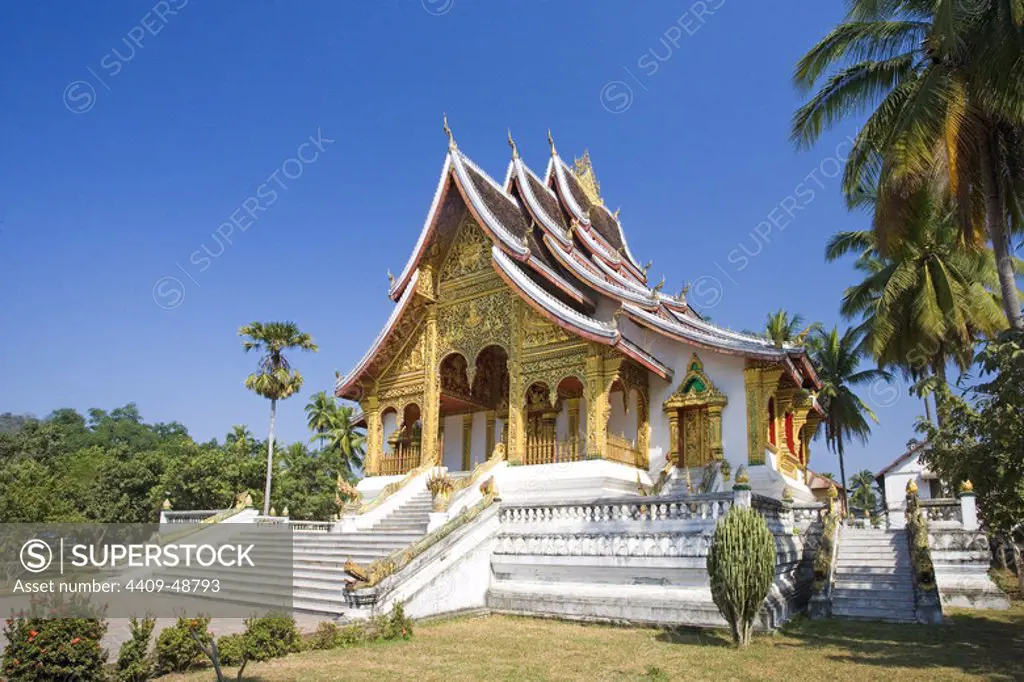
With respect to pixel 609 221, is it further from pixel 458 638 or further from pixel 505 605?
pixel 458 638

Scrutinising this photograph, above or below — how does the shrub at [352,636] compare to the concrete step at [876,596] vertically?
below

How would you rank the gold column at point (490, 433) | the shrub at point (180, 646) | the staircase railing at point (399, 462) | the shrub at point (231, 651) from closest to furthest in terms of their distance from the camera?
the shrub at point (180, 646) < the shrub at point (231, 651) < the staircase railing at point (399, 462) < the gold column at point (490, 433)

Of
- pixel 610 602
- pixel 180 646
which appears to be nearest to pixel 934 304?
pixel 610 602

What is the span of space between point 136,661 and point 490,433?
1337 centimetres

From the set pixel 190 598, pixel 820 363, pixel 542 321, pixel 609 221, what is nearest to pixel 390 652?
pixel 190 598

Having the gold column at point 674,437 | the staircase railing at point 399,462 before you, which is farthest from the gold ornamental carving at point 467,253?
the gold column at point 674,437

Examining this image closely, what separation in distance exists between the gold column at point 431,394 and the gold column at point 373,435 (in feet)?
4.87

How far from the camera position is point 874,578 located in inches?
504

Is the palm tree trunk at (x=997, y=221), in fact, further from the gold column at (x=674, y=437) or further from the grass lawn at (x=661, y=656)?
the gold column at (x=674, y=437)

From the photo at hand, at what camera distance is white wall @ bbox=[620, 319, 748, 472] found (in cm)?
1512

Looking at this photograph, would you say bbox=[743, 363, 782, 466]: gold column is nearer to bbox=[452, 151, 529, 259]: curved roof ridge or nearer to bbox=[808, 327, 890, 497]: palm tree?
bbox=[452, 151, 529, 259]: curved roof ridge

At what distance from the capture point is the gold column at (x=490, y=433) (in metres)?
19.8

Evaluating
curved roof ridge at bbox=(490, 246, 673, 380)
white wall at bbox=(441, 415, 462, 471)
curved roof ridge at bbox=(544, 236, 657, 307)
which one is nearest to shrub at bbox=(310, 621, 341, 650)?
curved roof ridge at bbox=(490, 246, 673, 380)

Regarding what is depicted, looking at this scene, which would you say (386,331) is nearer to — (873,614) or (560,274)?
(560,274)
